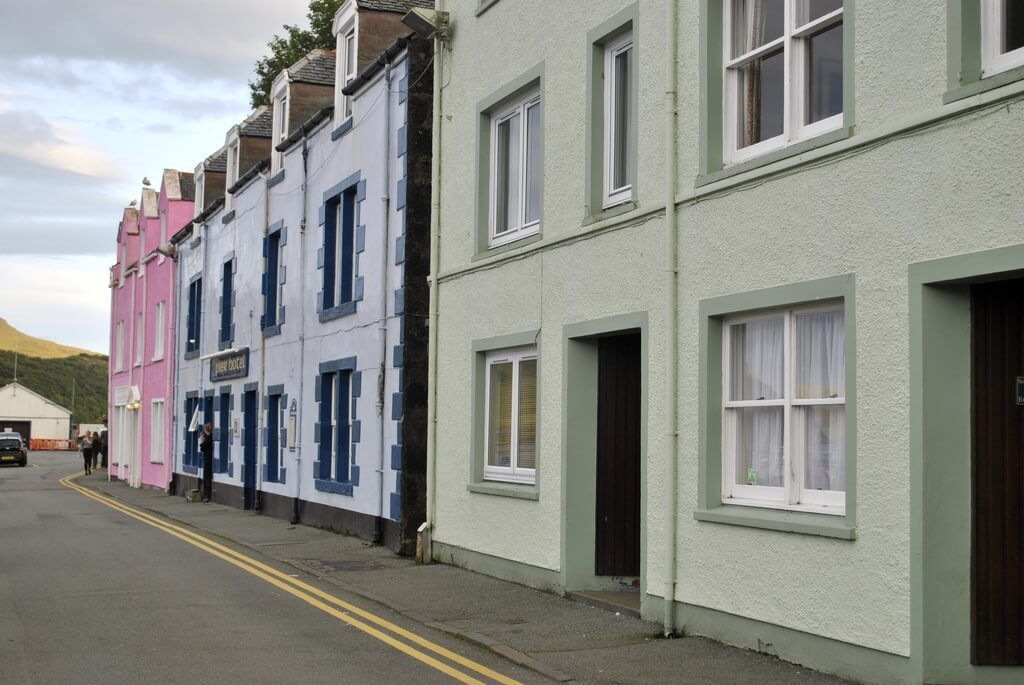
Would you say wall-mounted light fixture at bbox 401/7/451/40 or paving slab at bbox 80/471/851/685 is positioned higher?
wall-mounted light fixture at bbox 401/7/451/40

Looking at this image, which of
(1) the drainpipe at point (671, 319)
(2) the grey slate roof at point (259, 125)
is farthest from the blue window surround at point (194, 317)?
(1) the drainpipe at point (671, 319)

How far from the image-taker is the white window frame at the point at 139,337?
42.0 meters

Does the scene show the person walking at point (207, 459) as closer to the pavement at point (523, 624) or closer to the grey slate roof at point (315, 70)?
the grey slate roof at point (315, 70)

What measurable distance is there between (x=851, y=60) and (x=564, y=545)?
19.5ft

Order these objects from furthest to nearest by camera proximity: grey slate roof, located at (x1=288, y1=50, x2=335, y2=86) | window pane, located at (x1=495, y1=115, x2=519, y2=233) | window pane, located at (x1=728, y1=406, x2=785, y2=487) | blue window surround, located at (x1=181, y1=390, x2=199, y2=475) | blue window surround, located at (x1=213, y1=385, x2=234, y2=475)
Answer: blue window surround, located at (x1=181, y1=390, x2=199, y2=475) < blue window surround, located at (x1=213, y1=385, x2=234, y2=475) < grey slate roof, located at (x1=288, y1=50, x2=335, y2=86) < window pane, located at (x1=495, y1=115, x2=519, y2=233) < window pane, located at (x1=728, y1=406, x2=785, y2=487)

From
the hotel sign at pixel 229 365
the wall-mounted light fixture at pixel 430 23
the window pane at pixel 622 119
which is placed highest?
the wall-mounted light fixture at pixel 430 23

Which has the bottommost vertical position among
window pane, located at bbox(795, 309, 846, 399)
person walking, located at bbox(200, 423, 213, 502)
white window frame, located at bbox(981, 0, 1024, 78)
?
person walking, located at bbox(200, 423, 213, 502)

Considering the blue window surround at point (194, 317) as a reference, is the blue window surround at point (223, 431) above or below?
below

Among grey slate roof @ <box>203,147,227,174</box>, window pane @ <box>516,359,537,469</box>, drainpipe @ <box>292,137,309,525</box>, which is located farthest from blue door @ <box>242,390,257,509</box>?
window pane @ <box>516,359,537,469</box>

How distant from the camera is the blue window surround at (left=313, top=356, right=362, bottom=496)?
19.6m

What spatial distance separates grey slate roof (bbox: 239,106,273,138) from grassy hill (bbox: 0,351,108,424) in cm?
13325

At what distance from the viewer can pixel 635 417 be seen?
1280 centimetres

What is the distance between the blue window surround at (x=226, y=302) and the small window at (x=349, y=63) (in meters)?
8.93

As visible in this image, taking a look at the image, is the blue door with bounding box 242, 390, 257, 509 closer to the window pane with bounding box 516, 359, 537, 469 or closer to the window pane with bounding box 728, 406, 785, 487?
the window pane with bounding box 516, 359, 537, 469
